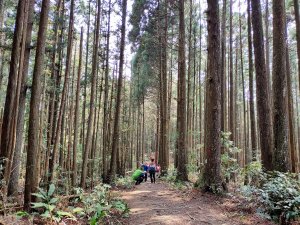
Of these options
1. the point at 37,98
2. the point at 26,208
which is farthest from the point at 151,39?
the point at 26,208

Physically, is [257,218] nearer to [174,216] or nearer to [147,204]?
[174,216]

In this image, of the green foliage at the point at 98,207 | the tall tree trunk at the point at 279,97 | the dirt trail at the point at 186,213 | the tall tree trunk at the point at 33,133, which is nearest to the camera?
the dirt trail at the point at 186,213

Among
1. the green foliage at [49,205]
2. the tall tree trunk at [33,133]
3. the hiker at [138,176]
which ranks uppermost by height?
the tall tree trunk at [33,133]

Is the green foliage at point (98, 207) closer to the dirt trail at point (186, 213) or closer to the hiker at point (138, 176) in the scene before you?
the dirt trail at point (186, 213)

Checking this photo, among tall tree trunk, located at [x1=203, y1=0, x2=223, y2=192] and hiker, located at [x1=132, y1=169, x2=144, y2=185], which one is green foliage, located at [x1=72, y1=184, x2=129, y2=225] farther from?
hiker, located at [x1=132, y1=169, x2=144, y2=185]

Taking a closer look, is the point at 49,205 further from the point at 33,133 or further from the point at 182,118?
the point at 182,118

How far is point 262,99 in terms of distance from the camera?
Result: 8.42 metres

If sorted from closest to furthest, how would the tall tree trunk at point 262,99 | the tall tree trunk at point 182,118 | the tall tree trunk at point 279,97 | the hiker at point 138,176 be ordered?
the tall tree trunk at point 279,97
the tall tree trunk at point 262,99
the tall tree trunk at point 182,118
the hiker at point 138,176

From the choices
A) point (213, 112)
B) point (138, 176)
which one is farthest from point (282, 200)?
point (138, 176)

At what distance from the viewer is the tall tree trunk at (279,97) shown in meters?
7.26

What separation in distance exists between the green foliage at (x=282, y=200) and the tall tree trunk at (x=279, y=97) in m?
0.82

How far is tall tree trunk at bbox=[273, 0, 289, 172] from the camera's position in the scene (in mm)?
7258

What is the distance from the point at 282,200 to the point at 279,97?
2803 millimetres

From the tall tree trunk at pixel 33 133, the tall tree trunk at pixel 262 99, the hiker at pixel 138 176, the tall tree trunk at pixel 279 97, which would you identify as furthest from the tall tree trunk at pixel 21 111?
the tall tree trunk at pixel 279 97
